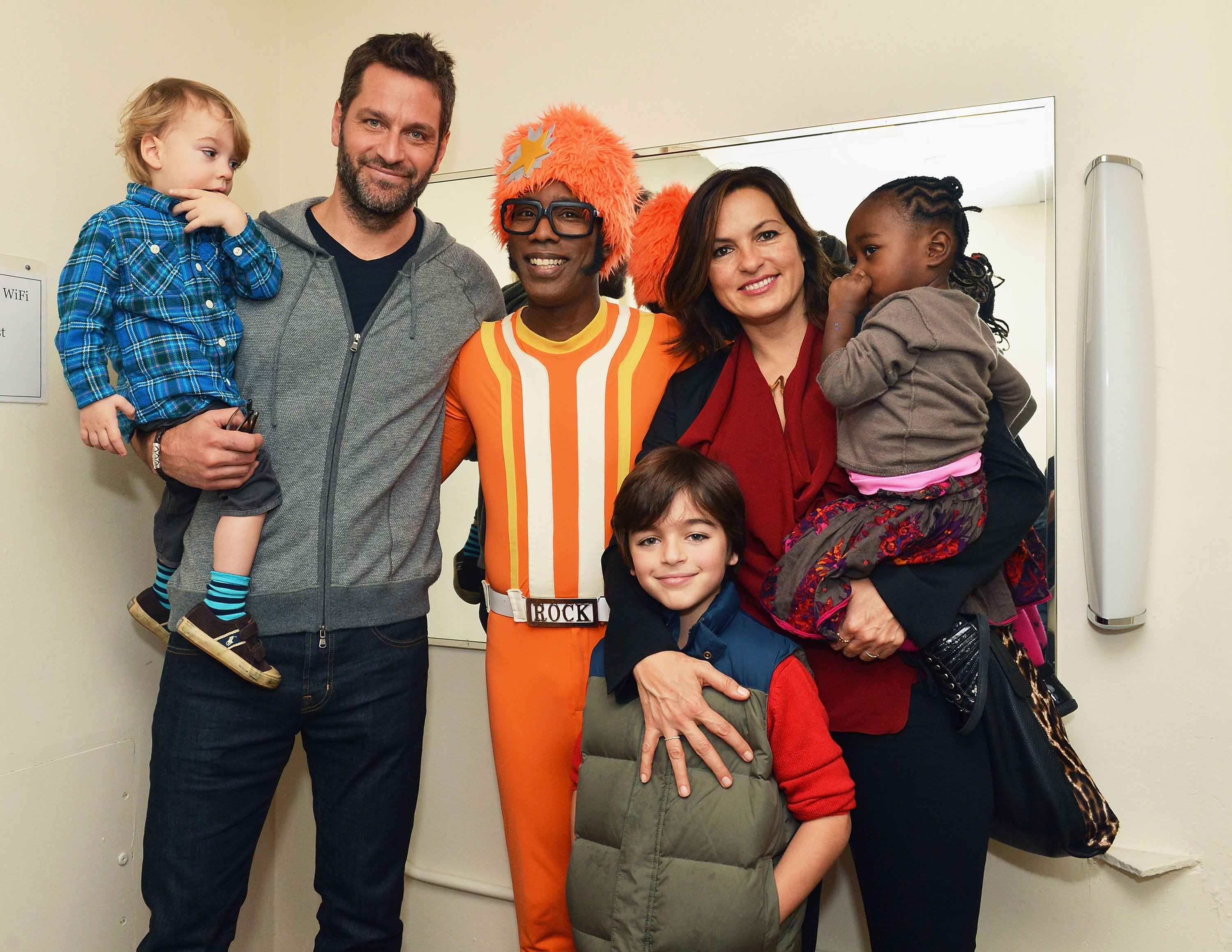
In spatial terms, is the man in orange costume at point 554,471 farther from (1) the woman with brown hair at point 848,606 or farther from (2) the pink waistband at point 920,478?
(2) the pink waistband at point 920,478

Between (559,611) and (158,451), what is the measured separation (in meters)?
0.86

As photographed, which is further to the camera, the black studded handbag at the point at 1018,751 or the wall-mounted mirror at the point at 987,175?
the wall-mounted mirror at the point at 987,175

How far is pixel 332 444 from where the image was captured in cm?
168

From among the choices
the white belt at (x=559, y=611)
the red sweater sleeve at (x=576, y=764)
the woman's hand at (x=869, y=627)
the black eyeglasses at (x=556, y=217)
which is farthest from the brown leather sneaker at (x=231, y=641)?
the woman's hand at (x=869, y=627)

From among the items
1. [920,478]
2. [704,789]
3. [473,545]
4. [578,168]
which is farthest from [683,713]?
[578,168]

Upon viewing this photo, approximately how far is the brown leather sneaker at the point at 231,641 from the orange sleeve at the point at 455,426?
55 cm

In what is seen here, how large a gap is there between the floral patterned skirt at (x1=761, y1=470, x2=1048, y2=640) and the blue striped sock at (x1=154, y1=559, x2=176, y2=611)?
4.28 ft

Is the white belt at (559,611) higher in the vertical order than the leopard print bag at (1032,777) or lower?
higher

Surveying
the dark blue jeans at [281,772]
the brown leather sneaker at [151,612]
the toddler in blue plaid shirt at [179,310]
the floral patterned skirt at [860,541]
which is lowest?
the dark blue jeans at [281,772]

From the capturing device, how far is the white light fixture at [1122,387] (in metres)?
1.72

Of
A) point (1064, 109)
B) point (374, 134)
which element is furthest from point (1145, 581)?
point (374, 134)

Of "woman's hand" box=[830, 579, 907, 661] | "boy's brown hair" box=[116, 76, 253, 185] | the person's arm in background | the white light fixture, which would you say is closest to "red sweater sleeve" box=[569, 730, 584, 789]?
"woman's hand" box=[830, 579, 907, 661]

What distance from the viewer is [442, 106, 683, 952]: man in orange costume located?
1709mm

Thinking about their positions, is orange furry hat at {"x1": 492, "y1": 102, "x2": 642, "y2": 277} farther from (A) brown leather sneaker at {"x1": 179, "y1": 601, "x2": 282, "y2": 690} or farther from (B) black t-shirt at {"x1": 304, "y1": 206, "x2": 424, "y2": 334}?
(A) brown leather sneaker at {"x1": 179, "y1": 601, "x2": 282, "y2": 690}
